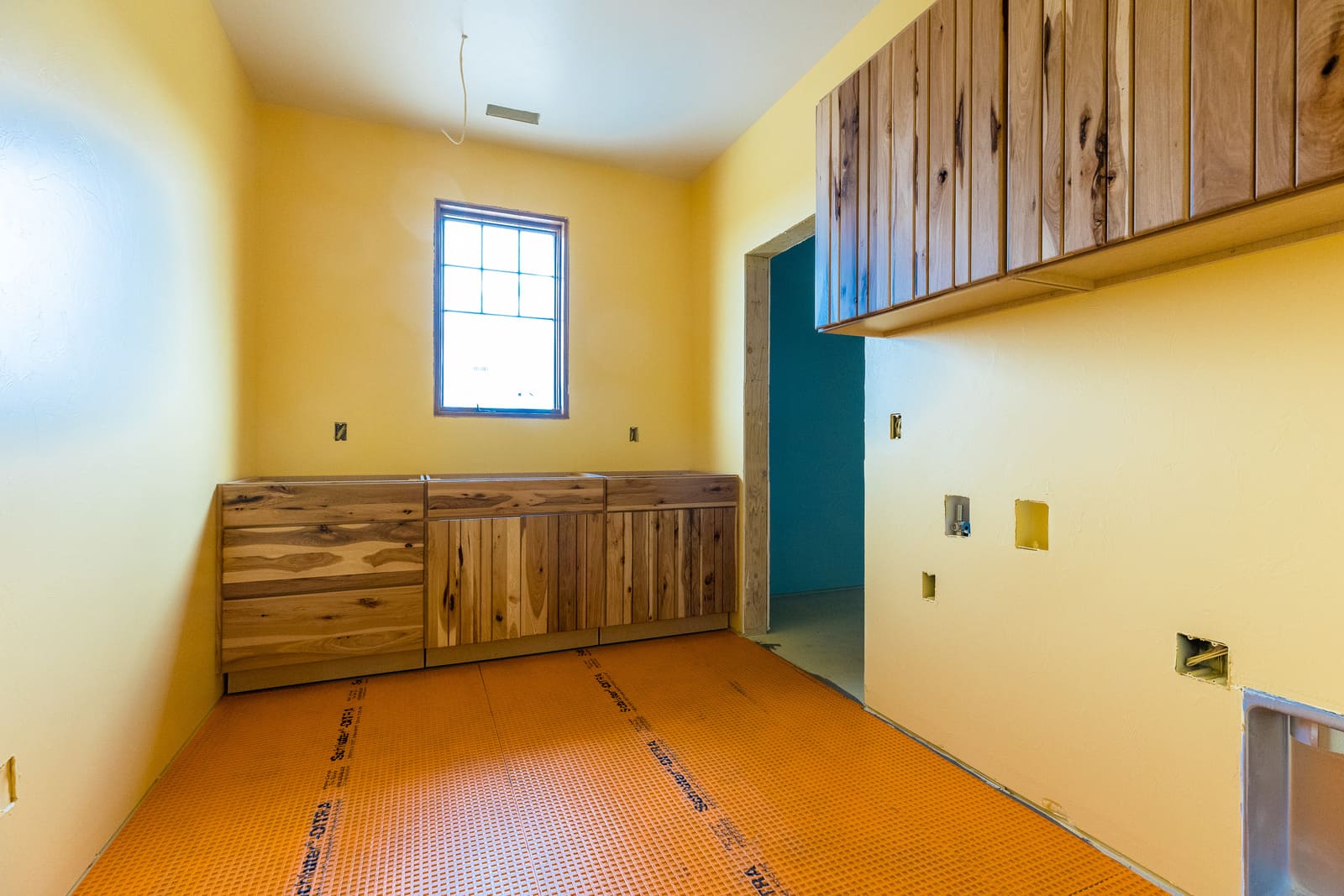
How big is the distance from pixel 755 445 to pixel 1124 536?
82.9 inches

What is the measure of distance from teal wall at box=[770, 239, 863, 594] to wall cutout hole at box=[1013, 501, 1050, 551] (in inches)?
99.5

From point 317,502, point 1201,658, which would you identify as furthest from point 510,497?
point 1201,658

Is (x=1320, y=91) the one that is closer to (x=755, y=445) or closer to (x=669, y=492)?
(x=755, y=445)

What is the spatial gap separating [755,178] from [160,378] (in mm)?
2894

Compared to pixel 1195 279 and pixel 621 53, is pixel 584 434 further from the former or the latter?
pixel 1195 279

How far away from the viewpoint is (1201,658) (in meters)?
1.42

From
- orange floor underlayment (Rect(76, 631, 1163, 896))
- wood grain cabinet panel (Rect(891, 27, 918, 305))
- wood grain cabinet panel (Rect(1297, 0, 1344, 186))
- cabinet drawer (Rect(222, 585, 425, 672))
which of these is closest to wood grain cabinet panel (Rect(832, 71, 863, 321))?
wood grain cabinet panel (Rect(891, 27, 918, 305))

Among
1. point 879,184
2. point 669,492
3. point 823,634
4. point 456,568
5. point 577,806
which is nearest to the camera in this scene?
point 577,806

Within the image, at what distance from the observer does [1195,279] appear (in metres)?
1.42

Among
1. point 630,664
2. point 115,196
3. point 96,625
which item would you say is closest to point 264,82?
point 115,196

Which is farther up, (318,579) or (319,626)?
(318,579)

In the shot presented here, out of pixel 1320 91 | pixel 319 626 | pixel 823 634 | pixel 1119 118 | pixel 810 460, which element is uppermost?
pixel 1119 118

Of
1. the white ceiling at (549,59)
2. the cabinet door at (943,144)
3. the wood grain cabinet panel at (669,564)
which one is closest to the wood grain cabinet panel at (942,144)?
the cabinet door at (943,144)

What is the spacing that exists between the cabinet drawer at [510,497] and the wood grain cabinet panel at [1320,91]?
2784mm
